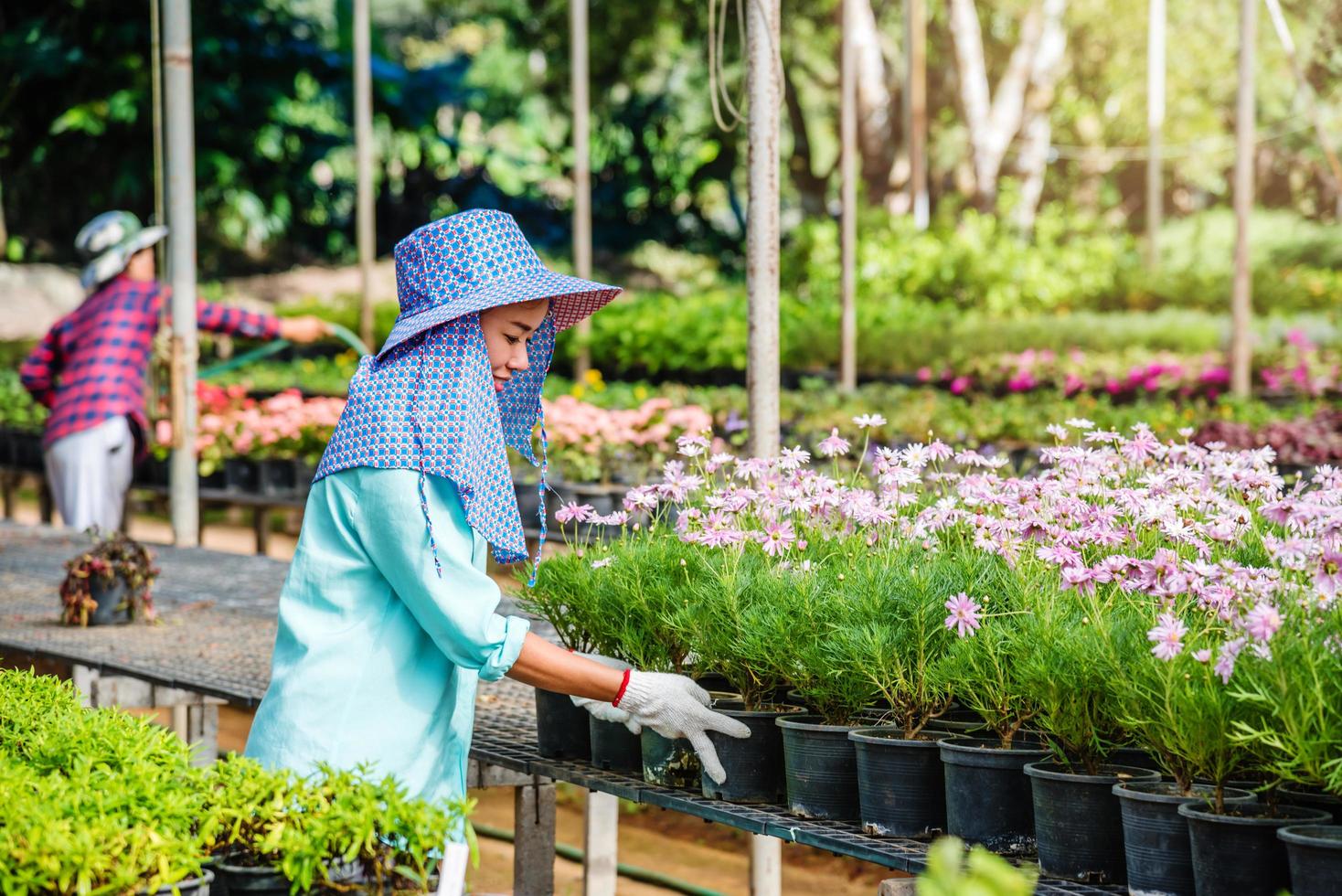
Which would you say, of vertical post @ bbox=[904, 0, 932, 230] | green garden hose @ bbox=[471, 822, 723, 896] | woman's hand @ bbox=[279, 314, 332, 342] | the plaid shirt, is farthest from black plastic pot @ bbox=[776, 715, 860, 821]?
vertical post @ bbox=[904, 0, 932, 230]

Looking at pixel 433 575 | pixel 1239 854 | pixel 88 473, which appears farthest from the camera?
pixel 88 473

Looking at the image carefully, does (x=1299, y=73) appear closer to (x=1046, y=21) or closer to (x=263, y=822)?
(x=1046, y=21)

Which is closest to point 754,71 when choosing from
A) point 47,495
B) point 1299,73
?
point 47,495

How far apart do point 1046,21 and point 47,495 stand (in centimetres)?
1242

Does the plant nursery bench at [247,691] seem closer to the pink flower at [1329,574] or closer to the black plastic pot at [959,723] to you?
the black plastic pot at [959,723]

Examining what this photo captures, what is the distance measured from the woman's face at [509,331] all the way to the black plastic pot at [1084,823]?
3.28 feet

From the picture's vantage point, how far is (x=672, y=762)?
2.73 meters

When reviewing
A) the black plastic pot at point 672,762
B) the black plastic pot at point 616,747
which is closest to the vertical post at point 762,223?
the black plastic pot at point 616,747

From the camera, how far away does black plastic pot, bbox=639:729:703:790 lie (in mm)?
2721

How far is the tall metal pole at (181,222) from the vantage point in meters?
6.38

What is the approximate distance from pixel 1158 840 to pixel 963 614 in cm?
42

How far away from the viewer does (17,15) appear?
15102mm

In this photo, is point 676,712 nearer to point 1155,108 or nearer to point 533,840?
point 533,840

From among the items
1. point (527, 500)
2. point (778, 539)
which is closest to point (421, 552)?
point (778, 539)
